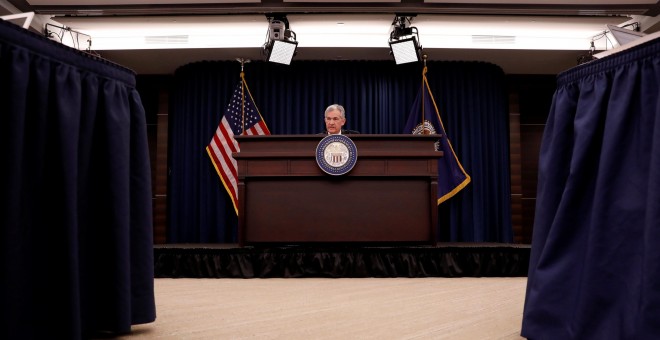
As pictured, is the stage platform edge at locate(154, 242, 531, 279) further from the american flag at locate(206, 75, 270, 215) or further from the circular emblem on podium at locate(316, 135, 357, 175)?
the american flag at locate(206, 75, 270, 215)

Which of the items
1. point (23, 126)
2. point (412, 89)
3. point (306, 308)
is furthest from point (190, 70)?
point (23, 126)

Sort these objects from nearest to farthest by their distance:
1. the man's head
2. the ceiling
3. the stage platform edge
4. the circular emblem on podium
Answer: the stage platform edge < the circular emblem on podium < the man's head < the ceiling

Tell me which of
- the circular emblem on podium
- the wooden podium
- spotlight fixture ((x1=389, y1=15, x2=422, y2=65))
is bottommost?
the wooden podium

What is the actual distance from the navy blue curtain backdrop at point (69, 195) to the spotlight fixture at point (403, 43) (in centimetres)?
388

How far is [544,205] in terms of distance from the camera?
1156mm

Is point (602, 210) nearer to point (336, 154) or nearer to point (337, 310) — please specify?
point (337, 310)

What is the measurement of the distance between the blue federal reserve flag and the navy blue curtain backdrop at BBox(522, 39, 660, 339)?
4.19 m

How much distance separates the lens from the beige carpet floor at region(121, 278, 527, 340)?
1.41 meters

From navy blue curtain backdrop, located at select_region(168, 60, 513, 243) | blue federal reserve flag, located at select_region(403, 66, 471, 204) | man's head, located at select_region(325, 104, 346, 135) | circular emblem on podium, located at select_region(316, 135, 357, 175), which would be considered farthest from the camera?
navy blue curtain backdrop, located at select_region(168, 60, 513, 243)

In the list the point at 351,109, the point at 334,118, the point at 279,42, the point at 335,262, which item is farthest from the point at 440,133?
the point at 335,262

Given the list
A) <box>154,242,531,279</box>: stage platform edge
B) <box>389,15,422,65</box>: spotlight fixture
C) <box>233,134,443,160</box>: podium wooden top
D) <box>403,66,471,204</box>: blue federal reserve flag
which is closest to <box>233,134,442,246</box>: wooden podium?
<box>233,134,443,160</box>: podium wooden top

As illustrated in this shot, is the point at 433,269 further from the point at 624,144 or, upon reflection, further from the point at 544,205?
the point at 624,144

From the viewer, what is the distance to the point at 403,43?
15.9 feet

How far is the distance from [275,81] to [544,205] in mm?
5047
